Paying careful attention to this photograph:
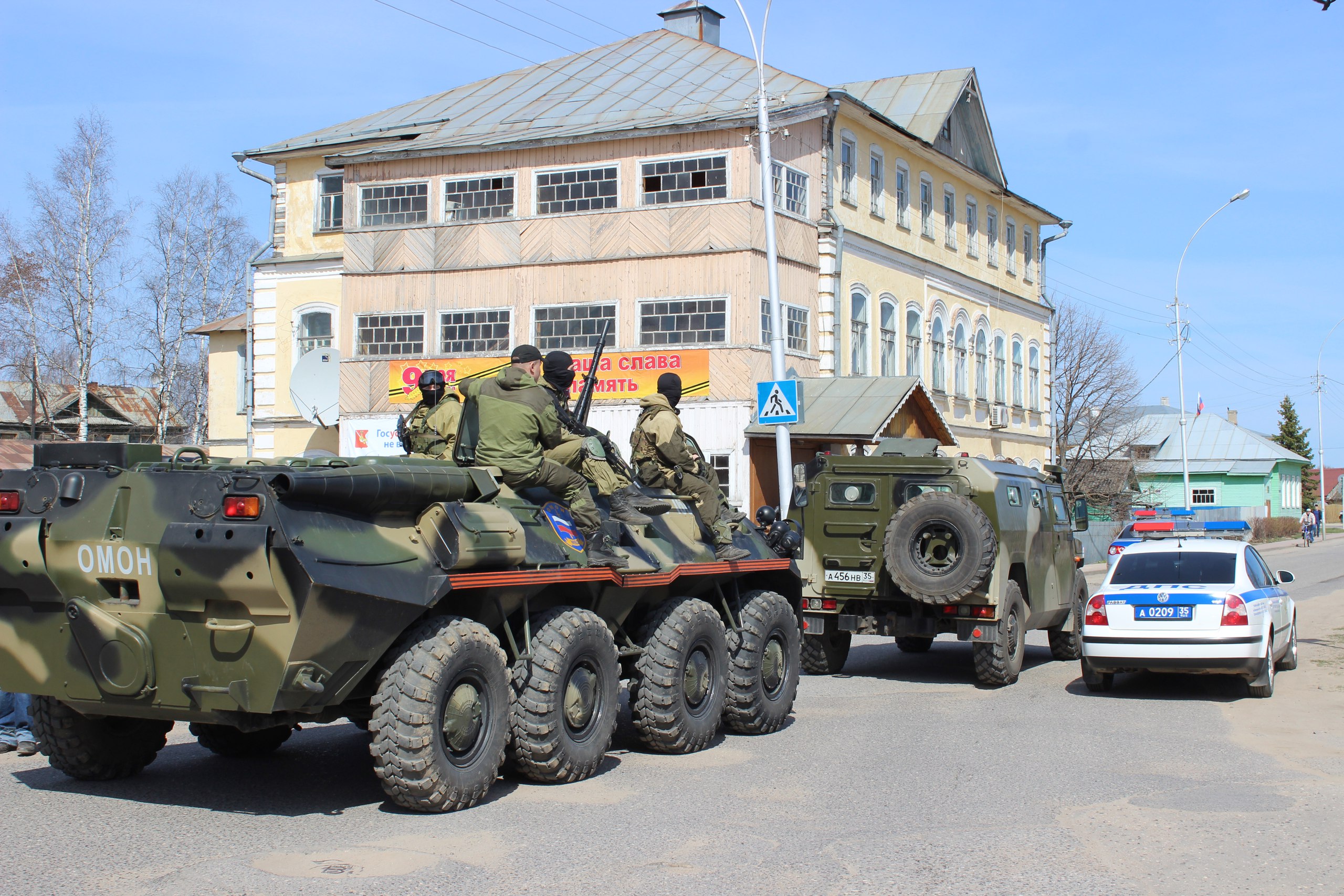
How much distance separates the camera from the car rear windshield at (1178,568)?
12047 millimetres

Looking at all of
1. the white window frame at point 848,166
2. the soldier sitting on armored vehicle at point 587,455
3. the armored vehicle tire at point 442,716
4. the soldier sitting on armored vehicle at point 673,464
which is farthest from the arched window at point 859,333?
the armored vehicle tire at point 442,716

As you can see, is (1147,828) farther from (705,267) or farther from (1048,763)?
(705,267)

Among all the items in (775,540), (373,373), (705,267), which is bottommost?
(775,540)

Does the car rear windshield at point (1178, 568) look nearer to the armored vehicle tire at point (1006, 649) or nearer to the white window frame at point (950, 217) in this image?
the armored vehicle tire at point (1006, 649)

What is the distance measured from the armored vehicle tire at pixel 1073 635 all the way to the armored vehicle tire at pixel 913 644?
55.1 inches

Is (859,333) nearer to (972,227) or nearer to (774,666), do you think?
(972,227)

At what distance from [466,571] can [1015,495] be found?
7.84m

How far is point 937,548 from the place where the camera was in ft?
42.5

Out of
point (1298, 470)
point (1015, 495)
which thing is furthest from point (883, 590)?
point (1298, 470)

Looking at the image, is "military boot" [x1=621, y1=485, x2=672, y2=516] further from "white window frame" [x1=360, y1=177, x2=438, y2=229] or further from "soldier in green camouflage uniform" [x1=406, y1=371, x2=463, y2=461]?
"white window frame" [x1=360, y1=177, x2=438, y2=229]

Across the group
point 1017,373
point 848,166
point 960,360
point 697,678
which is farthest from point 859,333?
point 697,678

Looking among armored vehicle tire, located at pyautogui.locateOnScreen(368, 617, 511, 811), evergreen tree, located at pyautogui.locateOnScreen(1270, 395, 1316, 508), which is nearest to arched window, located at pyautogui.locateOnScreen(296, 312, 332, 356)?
armored vehicle tire, located at pyautogui.locateOnScreen(368, 617, 511, 811)

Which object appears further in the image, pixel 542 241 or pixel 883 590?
pixel 542 241

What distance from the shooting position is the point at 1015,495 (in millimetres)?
13469
